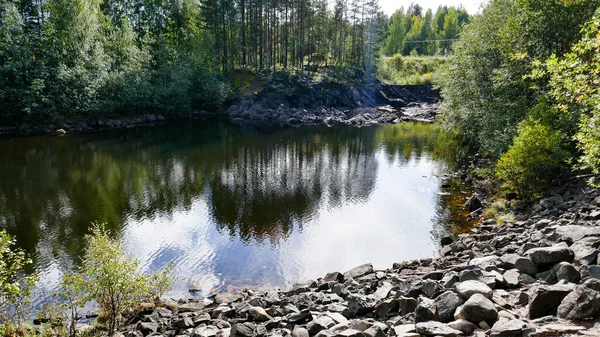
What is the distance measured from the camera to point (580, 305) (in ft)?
24.8

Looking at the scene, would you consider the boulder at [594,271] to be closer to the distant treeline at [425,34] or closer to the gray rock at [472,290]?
the gray rock at [472,290]

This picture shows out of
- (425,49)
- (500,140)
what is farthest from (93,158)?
(425,49)

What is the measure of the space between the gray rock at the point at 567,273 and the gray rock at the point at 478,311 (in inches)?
114

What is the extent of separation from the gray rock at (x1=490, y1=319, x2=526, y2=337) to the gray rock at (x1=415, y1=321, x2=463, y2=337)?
2.24ft

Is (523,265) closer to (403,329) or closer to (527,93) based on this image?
(403,329)

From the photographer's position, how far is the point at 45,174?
35531mm

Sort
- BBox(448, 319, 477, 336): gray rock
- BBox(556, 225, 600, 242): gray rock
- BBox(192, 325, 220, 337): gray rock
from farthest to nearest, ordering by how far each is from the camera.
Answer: BBox(556, 225, 600, 242): gray rock → BBox(192, 325, 220, 337): gray rock → BBox(448, 319, 477, 336): gray rock

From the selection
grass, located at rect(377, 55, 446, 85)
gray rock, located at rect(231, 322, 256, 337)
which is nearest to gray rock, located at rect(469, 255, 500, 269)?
gray rock, located at rect(231, 322, 256, 337)

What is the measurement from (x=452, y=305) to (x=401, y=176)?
29.0m

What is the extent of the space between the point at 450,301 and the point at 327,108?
254ft

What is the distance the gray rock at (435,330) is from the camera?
775cm

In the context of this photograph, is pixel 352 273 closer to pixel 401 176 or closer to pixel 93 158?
pixel 401 176

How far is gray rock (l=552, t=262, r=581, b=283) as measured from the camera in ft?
32.0

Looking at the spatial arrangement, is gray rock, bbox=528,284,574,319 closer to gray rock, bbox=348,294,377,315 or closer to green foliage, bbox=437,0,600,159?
gray rock, bbox=348,294,377,315
